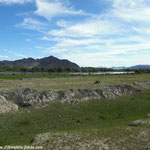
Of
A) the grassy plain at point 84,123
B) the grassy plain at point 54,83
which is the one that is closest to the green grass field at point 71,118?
the grassy plain at point 84,123

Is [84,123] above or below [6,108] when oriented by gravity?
below

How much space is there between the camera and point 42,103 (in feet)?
117

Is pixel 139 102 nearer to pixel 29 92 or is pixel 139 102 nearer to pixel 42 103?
pixel 42 103

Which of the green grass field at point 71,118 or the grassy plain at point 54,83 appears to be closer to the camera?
the green grass field at point 71,118

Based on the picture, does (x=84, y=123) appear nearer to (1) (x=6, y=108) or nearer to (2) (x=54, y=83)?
(1) (x=6, y=108)

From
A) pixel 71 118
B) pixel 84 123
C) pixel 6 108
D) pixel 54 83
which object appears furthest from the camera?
pixel 54 83

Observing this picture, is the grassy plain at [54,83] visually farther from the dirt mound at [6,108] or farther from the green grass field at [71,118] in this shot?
the green grass field at [71,118]

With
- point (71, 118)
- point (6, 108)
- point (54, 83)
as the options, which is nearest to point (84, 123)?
point (71, 118)

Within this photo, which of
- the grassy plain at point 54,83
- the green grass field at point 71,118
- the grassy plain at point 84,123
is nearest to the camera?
the grassy plain at point 84,123

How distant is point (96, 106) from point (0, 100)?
19.8 metres

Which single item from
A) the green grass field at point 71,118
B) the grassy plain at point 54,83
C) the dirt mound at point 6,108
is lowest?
the green grass field at point 71,118

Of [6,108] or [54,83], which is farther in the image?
[54,83]

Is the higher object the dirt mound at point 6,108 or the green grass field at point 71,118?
the dirt mound at point 6,108

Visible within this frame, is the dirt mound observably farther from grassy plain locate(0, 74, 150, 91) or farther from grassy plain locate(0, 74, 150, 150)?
grassy plain locate(0, 74, 150, 91)
